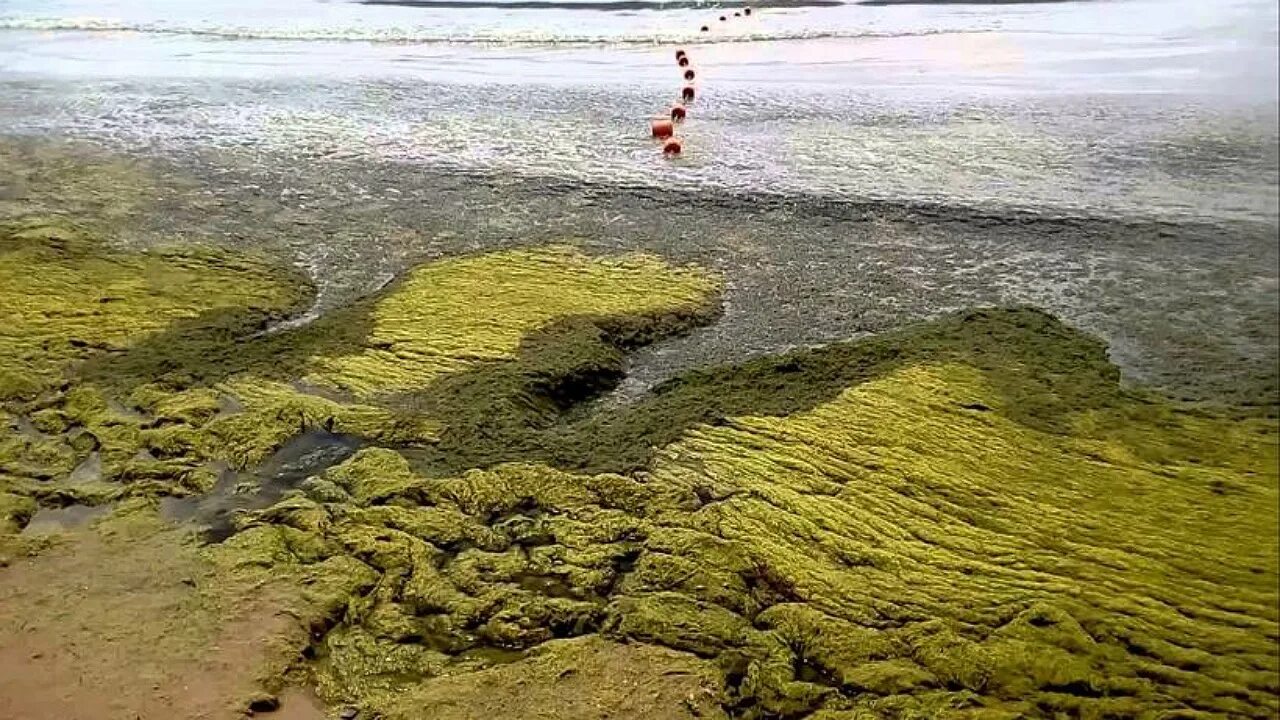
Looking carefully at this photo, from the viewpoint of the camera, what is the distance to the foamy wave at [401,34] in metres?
13.5

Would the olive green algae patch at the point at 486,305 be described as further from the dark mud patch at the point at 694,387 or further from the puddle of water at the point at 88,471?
the puddle of water at the point at 88,471

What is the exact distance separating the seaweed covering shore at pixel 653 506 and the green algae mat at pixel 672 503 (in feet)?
0.04

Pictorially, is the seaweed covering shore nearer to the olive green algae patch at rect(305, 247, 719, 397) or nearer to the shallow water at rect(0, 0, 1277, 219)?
the olive green algae patch at rect(305, 247, 719, 397)

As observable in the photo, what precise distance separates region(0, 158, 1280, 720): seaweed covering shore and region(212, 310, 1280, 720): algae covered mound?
0.5 inches

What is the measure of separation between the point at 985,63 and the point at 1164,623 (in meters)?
8.92

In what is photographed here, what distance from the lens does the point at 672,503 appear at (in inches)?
176

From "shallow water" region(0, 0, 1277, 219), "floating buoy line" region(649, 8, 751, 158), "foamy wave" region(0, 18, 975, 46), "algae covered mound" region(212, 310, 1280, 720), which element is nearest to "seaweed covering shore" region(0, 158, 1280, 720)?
"algae covered mound" region(212, 310, 1280, 720)

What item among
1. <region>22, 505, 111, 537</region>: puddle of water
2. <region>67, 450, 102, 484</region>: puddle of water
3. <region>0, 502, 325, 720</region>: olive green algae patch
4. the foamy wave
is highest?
the foamy wave

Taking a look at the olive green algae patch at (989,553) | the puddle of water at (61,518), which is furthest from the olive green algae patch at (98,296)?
the olive green algae patch at (989,553)

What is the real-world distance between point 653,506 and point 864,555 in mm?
816

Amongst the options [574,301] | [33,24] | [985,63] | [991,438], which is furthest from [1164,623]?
[33,24]

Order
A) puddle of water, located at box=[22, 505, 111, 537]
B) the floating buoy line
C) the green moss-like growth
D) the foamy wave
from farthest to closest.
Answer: the foamy wave, the floating buoy line, the green moss-like growth, puddle of water, located at box=[22, 505, 111, 537]

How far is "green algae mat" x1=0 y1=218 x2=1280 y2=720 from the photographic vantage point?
3562 mm

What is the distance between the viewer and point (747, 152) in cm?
902
